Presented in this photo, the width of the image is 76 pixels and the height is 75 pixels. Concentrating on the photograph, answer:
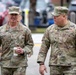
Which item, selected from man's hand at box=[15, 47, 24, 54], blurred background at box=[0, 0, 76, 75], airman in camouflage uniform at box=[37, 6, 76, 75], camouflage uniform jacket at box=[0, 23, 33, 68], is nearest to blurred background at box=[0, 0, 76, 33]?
blurred background at box=[0, 0, 76, 75]

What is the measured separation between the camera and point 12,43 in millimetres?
6840

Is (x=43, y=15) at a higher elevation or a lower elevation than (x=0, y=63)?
lower

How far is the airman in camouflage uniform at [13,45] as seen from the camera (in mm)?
6811

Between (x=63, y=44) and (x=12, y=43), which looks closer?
(x=63, y=44)

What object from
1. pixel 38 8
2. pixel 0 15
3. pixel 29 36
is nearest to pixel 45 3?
pixel 38 8

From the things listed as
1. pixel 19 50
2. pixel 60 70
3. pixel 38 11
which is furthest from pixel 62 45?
pixel 38 11

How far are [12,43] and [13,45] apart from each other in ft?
0.11

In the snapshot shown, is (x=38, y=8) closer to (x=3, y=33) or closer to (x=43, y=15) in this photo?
(x=43, y=15)

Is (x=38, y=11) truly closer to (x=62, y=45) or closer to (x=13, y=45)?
(x=13, y=45)

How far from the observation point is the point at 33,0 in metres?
24.5

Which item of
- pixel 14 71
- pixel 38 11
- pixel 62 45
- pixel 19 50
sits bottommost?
pixel 38 11

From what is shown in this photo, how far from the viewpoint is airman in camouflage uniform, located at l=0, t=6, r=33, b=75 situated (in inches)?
268

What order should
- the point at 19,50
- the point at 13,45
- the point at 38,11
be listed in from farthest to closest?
the point at 38,11 → the point at 13,45 → the point at 19,50

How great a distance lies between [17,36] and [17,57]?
1.03 feet
